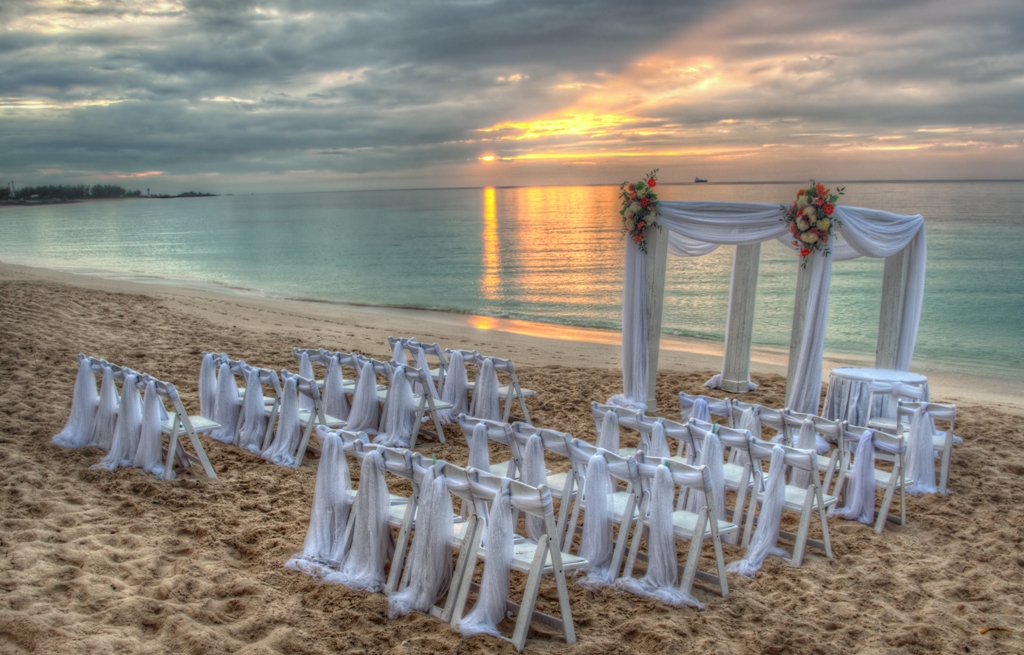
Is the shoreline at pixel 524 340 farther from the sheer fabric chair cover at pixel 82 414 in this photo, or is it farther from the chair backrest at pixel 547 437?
the chair backrest at pixel 547 437

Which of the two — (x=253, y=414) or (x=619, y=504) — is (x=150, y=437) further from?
(x=619, y=504)

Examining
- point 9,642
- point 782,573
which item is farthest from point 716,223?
point 9,642

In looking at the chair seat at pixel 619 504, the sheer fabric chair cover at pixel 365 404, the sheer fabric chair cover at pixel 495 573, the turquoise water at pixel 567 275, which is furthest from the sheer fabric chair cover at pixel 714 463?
the turquoise water at pixel 567 275

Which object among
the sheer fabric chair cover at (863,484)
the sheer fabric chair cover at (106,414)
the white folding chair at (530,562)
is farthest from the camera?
the sheer fabric chair cover at (106,414)

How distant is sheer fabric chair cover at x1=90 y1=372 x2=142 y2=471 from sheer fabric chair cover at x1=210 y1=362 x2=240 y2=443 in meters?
1.04

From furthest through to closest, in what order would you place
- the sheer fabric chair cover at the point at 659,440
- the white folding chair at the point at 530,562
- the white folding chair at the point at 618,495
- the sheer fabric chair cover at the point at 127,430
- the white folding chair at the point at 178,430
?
the sheer fabric chair cover at the point at 127,430 < the white folding chair at the point at 178,430 < the sheer fabric chair cover at the point at 659,440 < the white folding chair at the point at 618,495 < the white folding chair at the point at 530,562

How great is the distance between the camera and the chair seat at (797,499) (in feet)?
16.0

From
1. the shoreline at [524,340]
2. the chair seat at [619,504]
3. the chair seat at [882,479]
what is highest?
the chair seat at [619,504]

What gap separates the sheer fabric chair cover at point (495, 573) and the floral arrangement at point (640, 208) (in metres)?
5.34

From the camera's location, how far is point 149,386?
6.06 m

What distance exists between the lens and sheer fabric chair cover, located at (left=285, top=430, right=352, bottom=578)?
452cm

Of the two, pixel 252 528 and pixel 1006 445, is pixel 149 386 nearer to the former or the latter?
pixel 252 528

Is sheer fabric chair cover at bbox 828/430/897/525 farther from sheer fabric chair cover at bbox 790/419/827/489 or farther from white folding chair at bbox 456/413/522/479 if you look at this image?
white folding chair at bbox 456/413/522/479

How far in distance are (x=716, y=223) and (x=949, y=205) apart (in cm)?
8754
